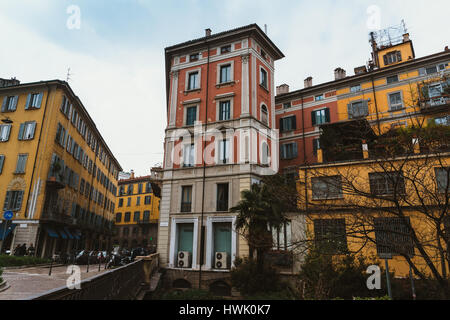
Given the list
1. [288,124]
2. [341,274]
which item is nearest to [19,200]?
[288,124]

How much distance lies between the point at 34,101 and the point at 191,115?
16.2m

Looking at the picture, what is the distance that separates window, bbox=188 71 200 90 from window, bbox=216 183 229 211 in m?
9.56

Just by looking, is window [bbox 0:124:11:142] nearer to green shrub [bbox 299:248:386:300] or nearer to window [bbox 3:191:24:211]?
window [bbox 3:191:24:211]

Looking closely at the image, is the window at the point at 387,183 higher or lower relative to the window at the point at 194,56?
lower

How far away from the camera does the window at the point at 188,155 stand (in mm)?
24859

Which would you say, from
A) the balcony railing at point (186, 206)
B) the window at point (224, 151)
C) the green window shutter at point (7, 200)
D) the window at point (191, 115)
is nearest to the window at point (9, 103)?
the green window shutter at point (7, 200)

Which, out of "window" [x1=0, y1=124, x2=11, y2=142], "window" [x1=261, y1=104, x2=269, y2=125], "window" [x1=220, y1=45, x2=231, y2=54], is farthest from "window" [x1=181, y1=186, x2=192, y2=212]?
"window" [x1=0, y1=124, x2=11, y2=142]

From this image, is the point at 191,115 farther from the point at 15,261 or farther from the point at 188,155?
the point at 15,261

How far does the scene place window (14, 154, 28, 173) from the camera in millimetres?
27953

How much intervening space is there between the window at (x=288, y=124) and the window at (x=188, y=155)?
10788 millimetres

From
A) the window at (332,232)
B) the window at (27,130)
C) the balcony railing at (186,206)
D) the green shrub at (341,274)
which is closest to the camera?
the window at (332,232)

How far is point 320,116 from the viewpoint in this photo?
97.8 ft

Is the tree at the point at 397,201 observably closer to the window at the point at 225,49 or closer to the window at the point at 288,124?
the window at the point at 225,49
